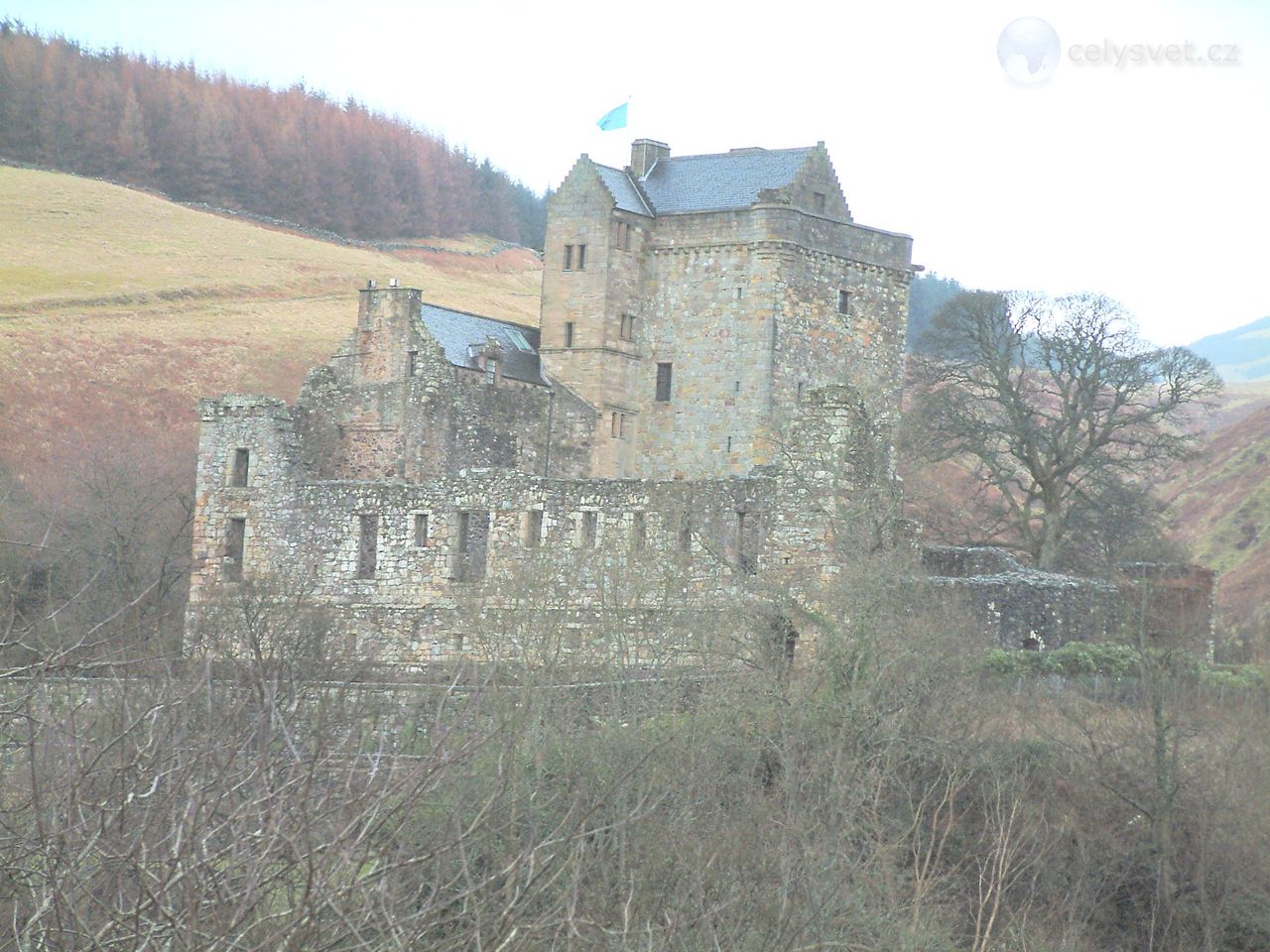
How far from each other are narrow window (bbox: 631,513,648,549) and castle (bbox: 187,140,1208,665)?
4cm

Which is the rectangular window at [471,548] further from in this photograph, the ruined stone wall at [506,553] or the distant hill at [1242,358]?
the distant hill at [1242,358]

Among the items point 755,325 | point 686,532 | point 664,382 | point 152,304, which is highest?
point 152,304

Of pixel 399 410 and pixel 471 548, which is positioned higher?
pixel 399 410

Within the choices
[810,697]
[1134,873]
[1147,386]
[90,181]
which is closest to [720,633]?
[810,697]

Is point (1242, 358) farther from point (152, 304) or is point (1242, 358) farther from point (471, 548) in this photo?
point (471, 548)

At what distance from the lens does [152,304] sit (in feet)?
265

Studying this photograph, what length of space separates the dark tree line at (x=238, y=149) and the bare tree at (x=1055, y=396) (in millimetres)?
71076

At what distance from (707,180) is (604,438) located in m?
6.77

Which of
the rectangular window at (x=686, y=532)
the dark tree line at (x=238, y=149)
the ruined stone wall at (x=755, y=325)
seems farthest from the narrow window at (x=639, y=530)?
the dark tree line at (x=238, y=149)

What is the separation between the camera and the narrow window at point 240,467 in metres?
35.3

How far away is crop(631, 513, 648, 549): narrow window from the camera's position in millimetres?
29594

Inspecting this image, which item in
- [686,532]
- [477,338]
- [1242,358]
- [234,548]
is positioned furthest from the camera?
[1242,358]

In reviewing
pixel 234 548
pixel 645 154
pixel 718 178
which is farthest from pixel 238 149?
pixel 234 548

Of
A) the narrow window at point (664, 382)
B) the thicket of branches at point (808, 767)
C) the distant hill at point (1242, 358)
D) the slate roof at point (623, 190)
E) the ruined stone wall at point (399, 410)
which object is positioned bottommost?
the thicket of branches at point (808, 767)
